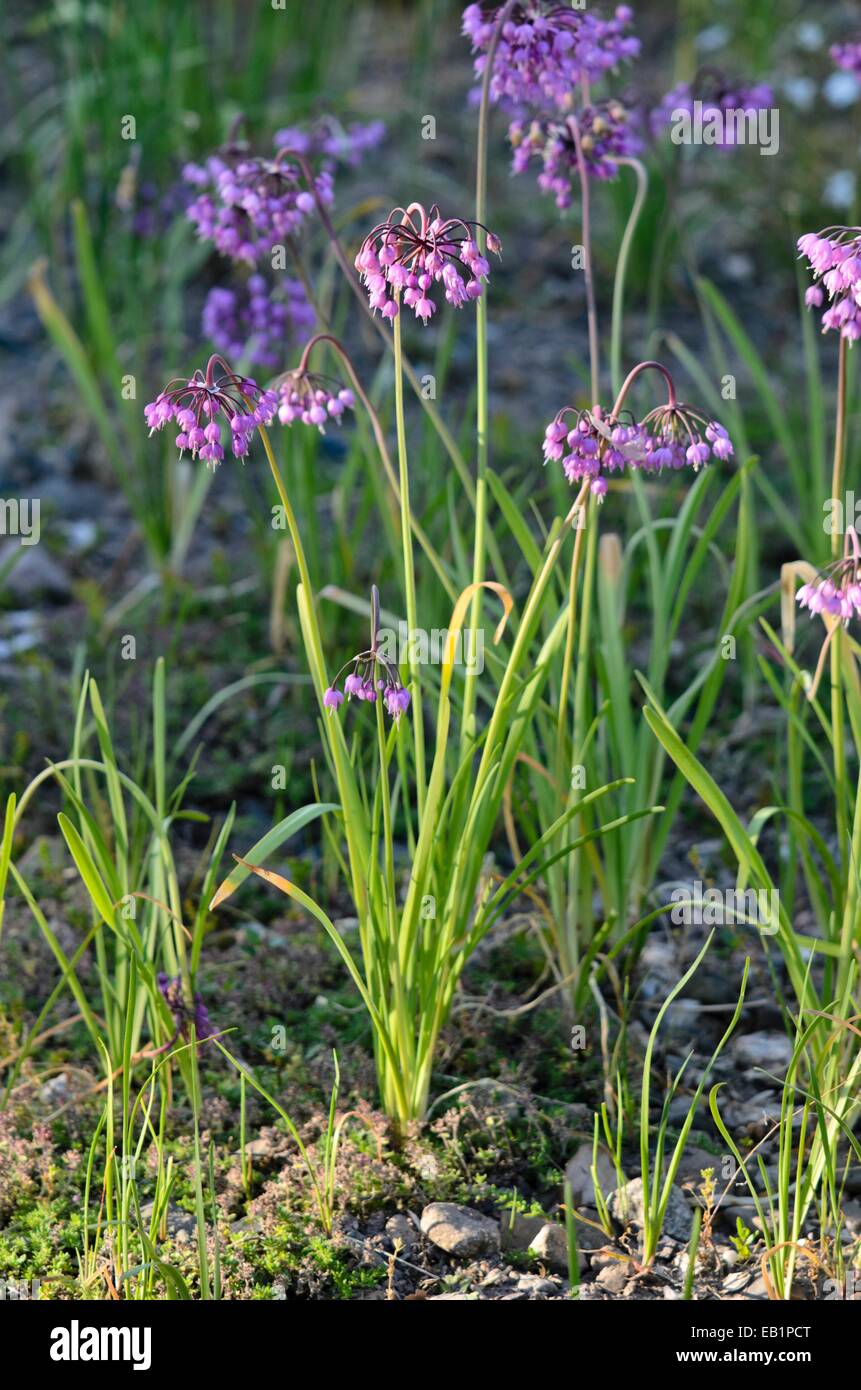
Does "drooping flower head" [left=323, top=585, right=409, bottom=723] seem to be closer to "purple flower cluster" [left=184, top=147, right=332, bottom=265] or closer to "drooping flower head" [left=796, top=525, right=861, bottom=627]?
"drooping flower head" [left=796, top=525, right=861, bottom=627]

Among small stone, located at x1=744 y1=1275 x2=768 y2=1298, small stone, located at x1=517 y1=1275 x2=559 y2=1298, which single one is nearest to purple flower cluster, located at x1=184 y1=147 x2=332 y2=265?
small stone, located at x1=517 y1=1275 x2=559 y2=1298

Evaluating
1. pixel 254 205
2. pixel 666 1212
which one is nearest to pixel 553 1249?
pixel 666 1212

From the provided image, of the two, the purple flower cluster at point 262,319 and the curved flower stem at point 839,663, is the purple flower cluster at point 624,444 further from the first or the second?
the purple flower cluster at point 262,319

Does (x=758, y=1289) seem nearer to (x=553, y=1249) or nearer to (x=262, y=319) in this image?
(x=553, y=1249)

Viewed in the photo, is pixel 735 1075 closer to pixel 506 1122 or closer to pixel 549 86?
pixel 506 1122
